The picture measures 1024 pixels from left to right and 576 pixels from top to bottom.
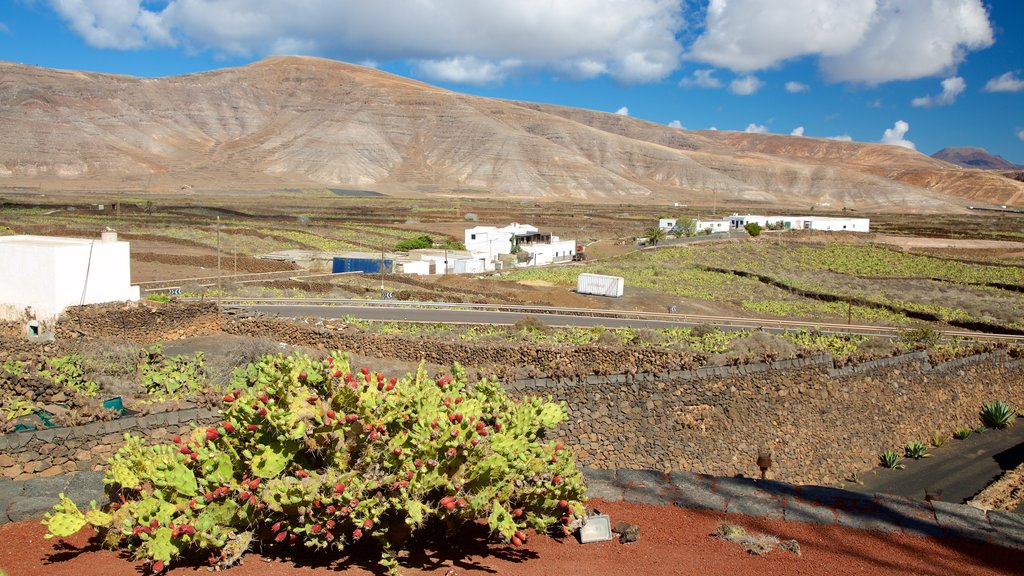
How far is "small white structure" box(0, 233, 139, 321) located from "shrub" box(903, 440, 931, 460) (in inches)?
889

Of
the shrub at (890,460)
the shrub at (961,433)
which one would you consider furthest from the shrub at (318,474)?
the shrub at (961,433)

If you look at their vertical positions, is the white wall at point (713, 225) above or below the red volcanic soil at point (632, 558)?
above

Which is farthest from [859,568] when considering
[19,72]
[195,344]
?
[19,72]

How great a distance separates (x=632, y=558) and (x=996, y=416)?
18102 mm

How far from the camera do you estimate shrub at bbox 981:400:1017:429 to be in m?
20.2

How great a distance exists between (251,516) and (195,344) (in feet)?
59.1

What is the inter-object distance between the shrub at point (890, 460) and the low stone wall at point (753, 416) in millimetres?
156

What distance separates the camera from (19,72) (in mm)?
163000

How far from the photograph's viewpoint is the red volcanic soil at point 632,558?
20.5ft

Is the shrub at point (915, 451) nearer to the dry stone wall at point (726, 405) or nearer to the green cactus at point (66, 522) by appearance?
the dry stone wall at point (726, 405)

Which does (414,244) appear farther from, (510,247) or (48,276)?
(48,276)

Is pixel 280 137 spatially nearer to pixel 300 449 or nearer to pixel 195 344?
pixel 195 344

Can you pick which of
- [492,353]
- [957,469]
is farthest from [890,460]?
[492,353]

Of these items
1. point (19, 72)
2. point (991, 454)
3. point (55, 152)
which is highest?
point (19, 72)
